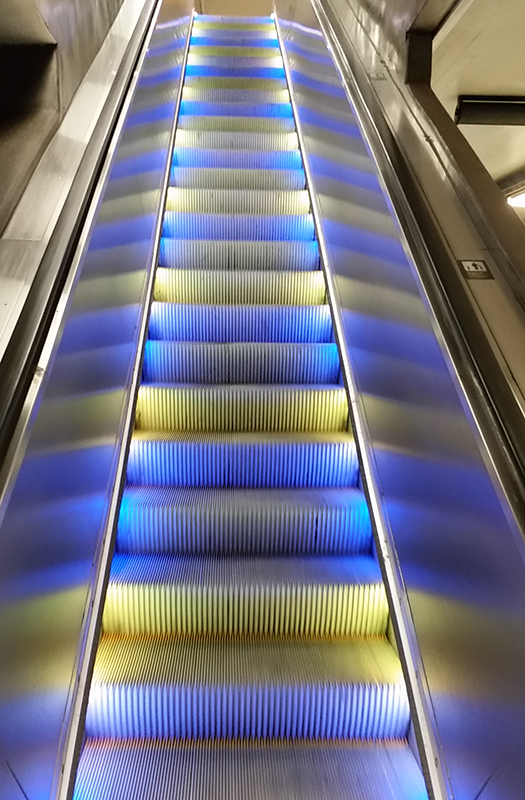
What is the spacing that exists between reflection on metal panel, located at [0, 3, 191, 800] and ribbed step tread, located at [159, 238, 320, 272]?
2.46 feet

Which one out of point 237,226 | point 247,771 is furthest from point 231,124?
point 247,771

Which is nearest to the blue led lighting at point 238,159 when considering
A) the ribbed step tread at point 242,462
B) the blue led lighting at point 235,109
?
the blue led lighting at point 235,109

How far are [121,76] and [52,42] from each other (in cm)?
38

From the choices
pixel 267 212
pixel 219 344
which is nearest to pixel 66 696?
pixel 219 344

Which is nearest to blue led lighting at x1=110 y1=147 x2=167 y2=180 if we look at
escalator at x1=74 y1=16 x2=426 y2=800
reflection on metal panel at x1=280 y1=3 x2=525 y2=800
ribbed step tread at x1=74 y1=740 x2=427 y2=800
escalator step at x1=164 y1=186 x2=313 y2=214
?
escalator step at x1=164 y1=186 x2=313 y2=214

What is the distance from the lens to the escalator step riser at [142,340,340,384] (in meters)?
2.97

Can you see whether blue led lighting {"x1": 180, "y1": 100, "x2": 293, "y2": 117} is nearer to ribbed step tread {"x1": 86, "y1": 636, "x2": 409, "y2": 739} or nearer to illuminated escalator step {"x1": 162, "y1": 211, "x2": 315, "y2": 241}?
illuminated escalator step {"x1": 162, "y1": 211, "x2": 315, "y2": 241}

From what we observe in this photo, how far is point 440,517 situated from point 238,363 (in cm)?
159

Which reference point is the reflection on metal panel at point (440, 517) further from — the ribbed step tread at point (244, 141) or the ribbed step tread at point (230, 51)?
the ribbed step tread at point (230, 51)

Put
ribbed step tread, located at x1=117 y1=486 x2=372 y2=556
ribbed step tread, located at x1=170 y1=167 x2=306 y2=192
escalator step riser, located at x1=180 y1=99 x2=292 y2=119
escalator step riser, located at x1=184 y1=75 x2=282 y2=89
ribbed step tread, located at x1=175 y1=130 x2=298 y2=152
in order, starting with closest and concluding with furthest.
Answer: ribbed step tread, located at x1=117 y1=486 x2=372 y2=556 < ribbed step tread, located at x1=170 y1=167 x2=306 y2=192 < ribbed step tread, located at x1=175 y1=130 x2=298 y2=152 < escalator step riser, located at x1=180 y1=99 x2=292 y2=119 < escalator step riser, located at x1=184 y1=75 x2=282 y2=89

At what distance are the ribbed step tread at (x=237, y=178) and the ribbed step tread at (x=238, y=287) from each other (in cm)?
102

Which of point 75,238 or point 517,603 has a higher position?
point 75,238

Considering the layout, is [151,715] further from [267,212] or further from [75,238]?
[267,212]

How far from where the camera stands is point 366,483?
2365 mm
